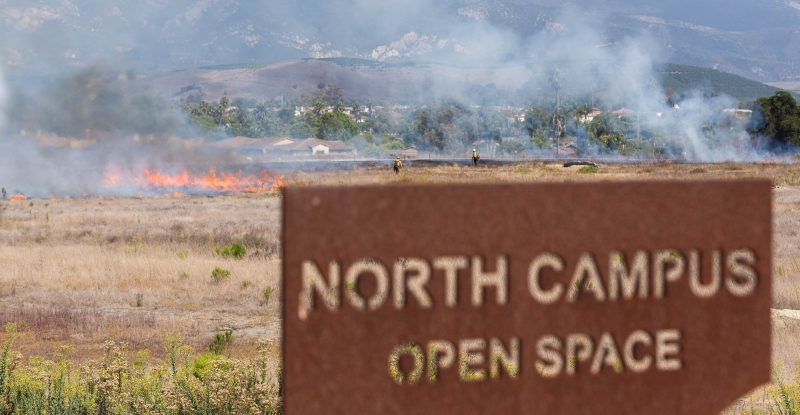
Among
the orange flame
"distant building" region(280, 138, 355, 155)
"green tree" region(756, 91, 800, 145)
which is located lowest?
the orange flame

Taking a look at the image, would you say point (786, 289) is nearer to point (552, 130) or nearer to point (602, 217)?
point (602, 217)

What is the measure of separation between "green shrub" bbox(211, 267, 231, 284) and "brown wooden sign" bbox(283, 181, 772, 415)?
13997mm

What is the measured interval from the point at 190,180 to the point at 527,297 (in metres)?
50.8

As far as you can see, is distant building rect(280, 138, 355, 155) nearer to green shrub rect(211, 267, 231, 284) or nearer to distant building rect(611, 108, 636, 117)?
distant building rect(611, 108, 636, 117)

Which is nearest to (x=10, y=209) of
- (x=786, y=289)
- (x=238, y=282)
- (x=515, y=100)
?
(x=238, y=282)

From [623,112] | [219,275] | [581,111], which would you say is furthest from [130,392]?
[623,112]

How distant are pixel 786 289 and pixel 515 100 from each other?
166 meters

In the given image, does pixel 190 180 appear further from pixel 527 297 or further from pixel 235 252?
pixel 527 297

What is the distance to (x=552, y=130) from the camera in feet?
387

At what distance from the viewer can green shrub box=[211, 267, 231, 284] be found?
17.6 metres

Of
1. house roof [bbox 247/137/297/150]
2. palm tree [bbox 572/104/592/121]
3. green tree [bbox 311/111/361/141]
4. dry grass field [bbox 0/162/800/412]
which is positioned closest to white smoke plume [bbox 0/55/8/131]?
dry grass field [bbox 0/162/800/412]

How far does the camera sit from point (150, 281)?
706 inches

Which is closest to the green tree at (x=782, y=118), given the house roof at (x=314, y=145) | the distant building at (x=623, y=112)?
the distant building at (x=623, y=112)

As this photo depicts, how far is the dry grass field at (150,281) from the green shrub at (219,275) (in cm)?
10
